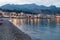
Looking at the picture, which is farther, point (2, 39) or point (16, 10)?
point (16, 10)

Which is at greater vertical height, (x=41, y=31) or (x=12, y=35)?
(x=12, y=35)

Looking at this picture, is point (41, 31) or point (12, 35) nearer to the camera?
point (12, 35)

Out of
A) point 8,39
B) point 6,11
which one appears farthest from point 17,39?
point 6,11

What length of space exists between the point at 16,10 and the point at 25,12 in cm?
1374

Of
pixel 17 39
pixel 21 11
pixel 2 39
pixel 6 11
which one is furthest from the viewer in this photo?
pixel 21 11

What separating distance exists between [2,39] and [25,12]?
184078 millimetres

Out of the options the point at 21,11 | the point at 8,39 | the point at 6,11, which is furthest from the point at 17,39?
the point at 21,11

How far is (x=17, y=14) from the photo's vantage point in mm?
199625

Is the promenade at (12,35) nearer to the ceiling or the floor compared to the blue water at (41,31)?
nearer to the ceiling

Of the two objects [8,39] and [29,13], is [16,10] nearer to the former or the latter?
[29,13]

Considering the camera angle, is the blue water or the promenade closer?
the promenade

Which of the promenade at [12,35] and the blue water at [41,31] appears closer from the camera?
the promenade at [12,35]

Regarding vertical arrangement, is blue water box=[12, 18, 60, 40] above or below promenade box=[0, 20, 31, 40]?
below

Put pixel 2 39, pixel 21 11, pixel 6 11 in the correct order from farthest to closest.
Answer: pixel 21 11
pixel 6 11
pixel 2 39
